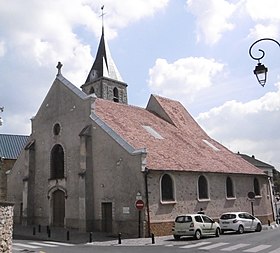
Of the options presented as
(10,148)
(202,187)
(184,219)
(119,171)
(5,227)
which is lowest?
(184,219)

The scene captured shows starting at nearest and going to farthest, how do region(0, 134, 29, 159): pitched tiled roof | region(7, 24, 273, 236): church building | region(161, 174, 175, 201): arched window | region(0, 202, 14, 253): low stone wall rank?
region(0, 202, 14, 253): low stone wall < region(7, 24, 273, 236): church building < region(161, 174, 175, 201): arched window < region(0, 134, 29, 159): pitched tiled roof

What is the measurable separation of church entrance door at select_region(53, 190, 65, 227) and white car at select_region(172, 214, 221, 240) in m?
10.7

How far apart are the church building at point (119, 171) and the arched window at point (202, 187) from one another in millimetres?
75

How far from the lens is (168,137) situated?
31.3 m

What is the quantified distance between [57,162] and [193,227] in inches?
549

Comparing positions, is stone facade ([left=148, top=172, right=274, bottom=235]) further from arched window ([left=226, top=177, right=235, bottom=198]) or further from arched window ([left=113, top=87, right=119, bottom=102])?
arched window ([left=113, top=87, right=119, bottom=102])

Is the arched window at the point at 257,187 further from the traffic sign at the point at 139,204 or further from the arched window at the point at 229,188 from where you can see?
the traffic sign at the point at 139,204

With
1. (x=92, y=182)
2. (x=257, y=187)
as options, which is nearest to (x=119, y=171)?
(x=92, y=182)

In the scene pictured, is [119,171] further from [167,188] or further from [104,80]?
[104,80]

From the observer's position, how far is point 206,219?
2278 cm

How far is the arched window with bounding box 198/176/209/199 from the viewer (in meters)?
28.3

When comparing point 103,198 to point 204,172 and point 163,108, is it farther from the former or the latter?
point 163,108

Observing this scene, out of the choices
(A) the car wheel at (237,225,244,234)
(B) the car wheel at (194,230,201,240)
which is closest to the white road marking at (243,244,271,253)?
(B) the car wheel at (194,230,201,240)

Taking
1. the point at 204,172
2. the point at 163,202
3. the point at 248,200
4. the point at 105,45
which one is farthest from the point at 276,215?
the point at 105,45
